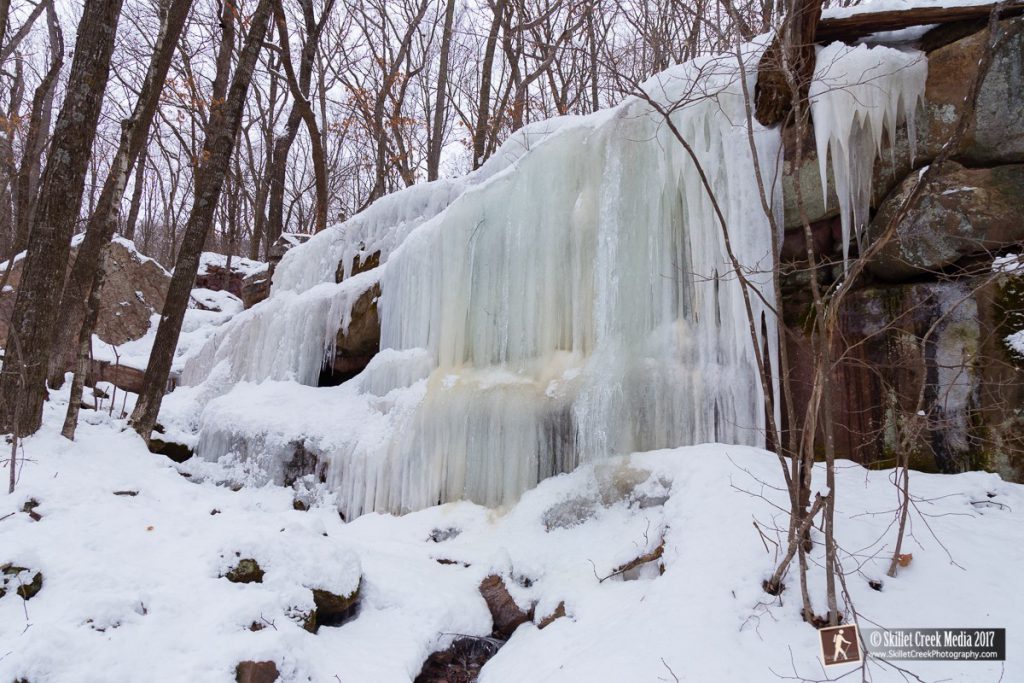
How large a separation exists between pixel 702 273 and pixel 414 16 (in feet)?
37.8

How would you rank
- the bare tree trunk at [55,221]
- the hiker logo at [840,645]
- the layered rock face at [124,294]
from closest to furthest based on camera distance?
the hiker logo at [840,645] → the bare tree trunk at [55,221] → the layered rock face at [124,294]

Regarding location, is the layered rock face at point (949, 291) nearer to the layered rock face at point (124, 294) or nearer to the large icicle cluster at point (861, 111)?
the large icicle cluster at point (861, 111)

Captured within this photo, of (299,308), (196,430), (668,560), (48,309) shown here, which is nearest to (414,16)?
(299,308)

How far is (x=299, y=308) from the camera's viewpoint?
7.53 meters

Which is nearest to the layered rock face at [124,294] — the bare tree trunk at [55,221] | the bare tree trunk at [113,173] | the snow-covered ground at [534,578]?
Answer: the bare tree trunk at [113,173]

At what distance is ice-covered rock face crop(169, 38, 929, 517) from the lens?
4.58m

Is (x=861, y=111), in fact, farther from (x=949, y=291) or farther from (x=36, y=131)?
(x=36, y=131)

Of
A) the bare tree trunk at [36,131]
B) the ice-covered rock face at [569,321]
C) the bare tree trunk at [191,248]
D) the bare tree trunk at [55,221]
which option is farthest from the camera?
the bare tree trunk at [36,131]

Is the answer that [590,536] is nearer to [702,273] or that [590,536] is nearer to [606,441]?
[606,441]

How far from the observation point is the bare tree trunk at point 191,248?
20.1ft

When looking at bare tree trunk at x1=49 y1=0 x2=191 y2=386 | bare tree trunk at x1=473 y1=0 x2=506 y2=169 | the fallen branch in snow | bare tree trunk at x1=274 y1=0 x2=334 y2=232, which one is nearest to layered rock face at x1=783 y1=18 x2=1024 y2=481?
the fallen branch in snow

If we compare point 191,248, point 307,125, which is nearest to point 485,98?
point 307,125

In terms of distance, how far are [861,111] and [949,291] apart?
1.37 metres

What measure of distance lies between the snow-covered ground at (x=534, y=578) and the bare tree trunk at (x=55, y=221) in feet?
1.58
